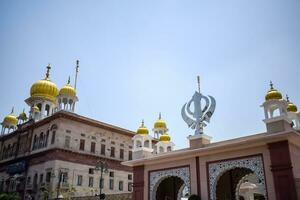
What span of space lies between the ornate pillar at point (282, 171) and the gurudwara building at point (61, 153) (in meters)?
19.1

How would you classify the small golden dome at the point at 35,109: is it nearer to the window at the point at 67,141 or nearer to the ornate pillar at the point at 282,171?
the window at the point at 67,141

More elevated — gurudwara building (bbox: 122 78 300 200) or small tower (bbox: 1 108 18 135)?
small tower (bbox: 1 108 18 135)

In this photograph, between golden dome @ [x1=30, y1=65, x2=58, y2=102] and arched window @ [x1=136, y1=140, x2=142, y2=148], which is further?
golden dome @ [x1=30, y1=65, x2=58, y2=102]

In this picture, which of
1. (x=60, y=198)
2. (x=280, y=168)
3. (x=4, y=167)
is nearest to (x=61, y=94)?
(x=4, y=167)

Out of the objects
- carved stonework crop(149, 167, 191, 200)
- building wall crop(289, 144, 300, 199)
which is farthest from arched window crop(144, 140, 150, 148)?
building wall crop(289, 144, 300, 199)

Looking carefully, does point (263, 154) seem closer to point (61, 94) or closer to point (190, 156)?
point (190, 156)

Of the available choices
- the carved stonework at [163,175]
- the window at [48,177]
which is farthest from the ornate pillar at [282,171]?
the window at [48,177]

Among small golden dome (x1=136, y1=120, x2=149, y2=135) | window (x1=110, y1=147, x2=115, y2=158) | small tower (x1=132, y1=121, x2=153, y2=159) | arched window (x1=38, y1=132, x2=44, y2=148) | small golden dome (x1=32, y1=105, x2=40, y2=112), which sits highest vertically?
small golden dome (x1=32, y1=105, x2=40, y2=112)

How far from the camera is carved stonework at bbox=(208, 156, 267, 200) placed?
16.8 meters

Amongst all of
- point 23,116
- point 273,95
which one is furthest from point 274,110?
point 23,116

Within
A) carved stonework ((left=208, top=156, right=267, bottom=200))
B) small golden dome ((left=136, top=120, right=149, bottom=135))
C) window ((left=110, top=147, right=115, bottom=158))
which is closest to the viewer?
carved stonework ((left=208, top=156, right=267, bottom=200))

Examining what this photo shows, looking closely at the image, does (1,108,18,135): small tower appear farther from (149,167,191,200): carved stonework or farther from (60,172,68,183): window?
(149,167,191,200): carved stonework

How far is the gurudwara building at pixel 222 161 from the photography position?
629 inches

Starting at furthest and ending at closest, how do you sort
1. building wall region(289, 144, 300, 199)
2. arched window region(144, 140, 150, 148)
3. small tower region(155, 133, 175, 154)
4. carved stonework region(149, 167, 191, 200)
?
small tower region(155, 133, 175, 154)
arched window region(144, 140, 150, 148)
carved stonework region(149, 167, 191, 200)
building wall region(289, 144, 300, 199)
